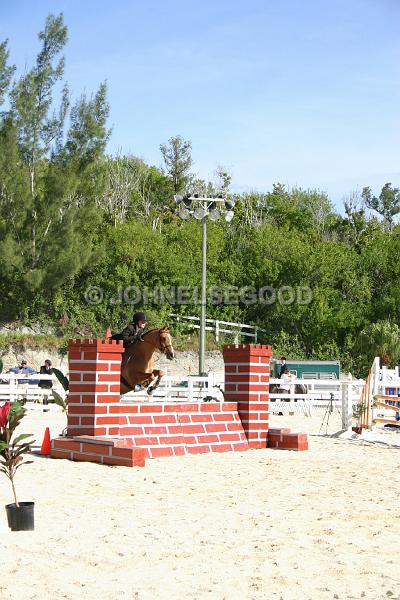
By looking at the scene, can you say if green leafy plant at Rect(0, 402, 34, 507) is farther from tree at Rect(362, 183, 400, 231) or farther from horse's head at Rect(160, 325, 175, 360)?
tree at Rect(362, 183, 400, 231)

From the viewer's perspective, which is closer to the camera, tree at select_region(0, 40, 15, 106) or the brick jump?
the brick jump

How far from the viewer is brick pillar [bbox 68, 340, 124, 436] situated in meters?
10.5

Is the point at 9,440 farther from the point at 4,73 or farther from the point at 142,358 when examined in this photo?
the point at 4,73

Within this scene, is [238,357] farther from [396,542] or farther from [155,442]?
[396,542]

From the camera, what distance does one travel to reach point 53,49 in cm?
4309

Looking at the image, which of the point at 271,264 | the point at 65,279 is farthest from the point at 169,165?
the point at 65,279

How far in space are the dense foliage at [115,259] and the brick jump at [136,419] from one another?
27.6m

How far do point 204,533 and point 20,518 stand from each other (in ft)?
4.54

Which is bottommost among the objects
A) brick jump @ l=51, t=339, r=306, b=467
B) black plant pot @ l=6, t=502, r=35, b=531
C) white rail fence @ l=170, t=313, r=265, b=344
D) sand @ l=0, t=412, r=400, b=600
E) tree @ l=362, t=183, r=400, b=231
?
sand @ l=0, t=412, r=400, b=600

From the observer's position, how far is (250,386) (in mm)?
12117

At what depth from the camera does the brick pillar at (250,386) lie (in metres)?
12.1

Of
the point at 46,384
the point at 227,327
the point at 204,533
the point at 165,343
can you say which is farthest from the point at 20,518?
the point at 227,327

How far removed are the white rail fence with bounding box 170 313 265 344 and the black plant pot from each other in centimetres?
3479

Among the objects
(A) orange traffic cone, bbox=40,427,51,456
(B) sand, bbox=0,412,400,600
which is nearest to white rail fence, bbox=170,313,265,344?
(A) orange traffic cone, bbox=40,427,51,456
